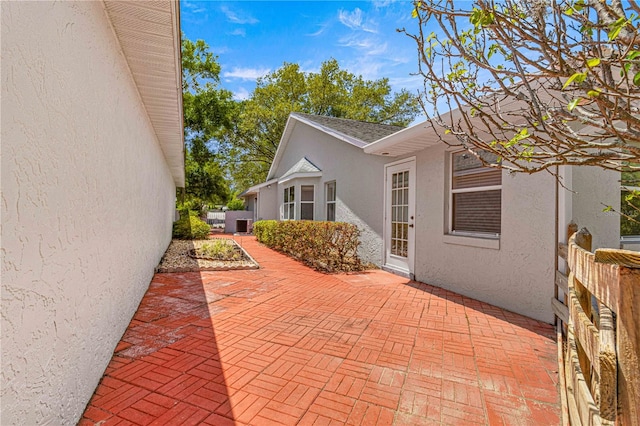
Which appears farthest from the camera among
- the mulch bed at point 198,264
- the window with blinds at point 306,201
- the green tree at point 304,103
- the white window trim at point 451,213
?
the green tree at point 304,103

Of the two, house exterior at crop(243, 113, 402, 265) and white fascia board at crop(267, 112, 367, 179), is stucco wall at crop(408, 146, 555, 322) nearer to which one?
house exterior at crop(243, 113, 402, 265)

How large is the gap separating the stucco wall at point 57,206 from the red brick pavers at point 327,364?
0.51 metres

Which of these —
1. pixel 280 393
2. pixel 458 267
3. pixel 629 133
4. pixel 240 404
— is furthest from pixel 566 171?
pixel 240 404

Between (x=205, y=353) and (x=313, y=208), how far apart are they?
30.8 ft

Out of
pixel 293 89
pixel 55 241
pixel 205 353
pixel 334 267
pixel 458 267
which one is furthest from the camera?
pixel 293 89

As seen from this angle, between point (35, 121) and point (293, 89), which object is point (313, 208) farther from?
point (293, 89)

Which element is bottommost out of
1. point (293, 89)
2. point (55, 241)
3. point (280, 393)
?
point (280, 393)

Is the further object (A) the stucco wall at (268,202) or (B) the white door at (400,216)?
(A) the stucco wall at (268,202)

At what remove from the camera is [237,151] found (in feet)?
85.8

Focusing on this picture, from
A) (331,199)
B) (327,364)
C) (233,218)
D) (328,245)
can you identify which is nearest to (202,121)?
(233,218)

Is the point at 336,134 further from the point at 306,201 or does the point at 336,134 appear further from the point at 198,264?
the point at 198,264

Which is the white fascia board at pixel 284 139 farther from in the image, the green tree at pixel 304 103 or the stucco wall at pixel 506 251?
the stucco wall at pixel 506 251

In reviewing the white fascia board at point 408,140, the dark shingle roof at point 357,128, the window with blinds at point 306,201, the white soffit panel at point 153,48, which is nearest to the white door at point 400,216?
the white fascia board at point 408,140

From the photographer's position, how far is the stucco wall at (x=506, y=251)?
446cm
